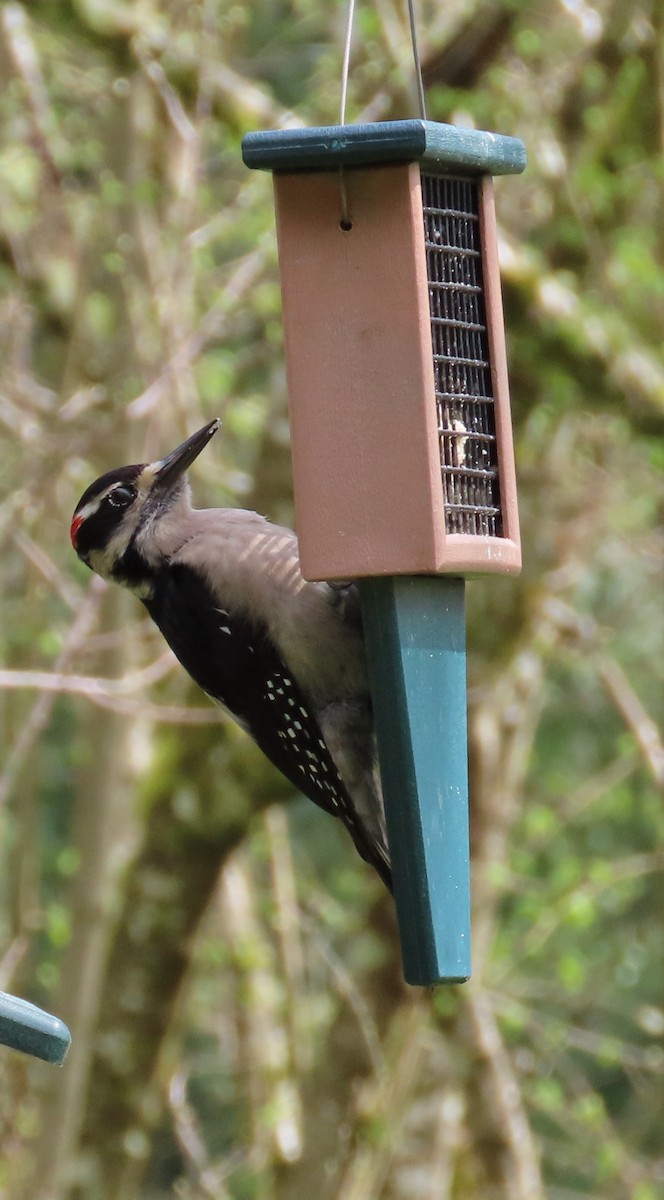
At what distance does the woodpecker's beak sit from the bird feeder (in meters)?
0.74

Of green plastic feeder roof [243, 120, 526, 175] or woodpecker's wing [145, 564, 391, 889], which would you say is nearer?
green plastic feeder roof [243, 120, 526, 175]

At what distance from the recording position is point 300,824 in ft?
40.7

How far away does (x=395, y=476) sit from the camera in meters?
2.98

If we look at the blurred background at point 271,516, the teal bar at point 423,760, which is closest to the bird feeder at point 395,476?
the teal bar at point 423,760

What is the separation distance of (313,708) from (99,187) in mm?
3940

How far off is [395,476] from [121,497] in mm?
1265

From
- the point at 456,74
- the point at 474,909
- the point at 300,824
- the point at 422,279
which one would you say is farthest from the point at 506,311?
the point at 300,824

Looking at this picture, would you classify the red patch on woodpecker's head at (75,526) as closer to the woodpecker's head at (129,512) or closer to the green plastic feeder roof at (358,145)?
the woodpecker's head at (129,512)

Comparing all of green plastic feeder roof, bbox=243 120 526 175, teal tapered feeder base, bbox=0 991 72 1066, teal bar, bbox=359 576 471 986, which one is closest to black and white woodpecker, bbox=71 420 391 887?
teal bar, bbox=359 576 471 986

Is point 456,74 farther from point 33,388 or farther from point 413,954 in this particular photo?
point 413,954

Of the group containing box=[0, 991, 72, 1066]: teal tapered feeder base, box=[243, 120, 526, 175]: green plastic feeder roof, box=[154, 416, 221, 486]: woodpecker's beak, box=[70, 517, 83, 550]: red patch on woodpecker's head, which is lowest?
box=[0, 991, 72, 1066]: teal tapered feeder base

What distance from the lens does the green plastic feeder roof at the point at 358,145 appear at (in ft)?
9.26

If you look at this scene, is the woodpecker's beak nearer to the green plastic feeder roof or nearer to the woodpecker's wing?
the woodpecker's wing

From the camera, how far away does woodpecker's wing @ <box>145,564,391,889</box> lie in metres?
3.79
